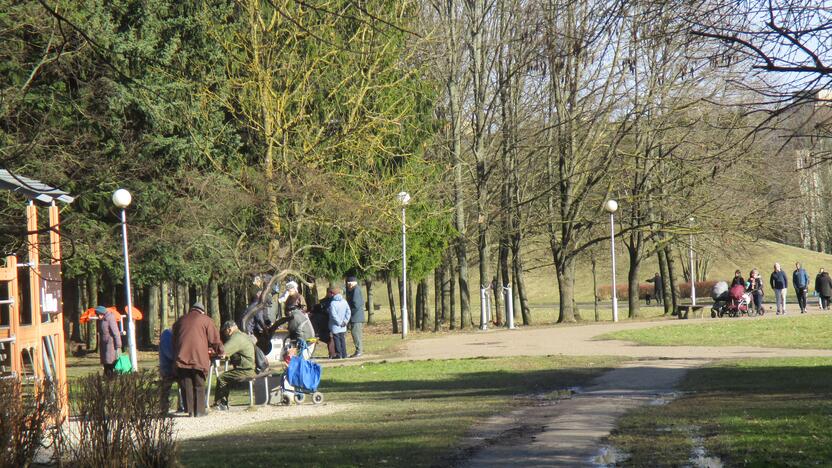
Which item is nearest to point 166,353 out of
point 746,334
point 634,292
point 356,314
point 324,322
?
point 324,322

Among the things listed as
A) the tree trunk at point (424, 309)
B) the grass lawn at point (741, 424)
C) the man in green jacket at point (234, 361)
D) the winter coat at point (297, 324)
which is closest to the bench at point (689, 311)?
the tree trunk at point (424, 309)

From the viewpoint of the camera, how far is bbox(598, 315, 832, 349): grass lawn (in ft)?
88.0

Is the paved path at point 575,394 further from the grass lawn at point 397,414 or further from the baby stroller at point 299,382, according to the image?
the baby stroller at point 299,382

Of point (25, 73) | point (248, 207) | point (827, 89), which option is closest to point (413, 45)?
point (248, 207)

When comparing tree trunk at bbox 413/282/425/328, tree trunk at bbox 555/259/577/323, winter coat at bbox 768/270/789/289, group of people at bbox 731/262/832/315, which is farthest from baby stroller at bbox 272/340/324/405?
tree trunk at bbox 413/282/425/328

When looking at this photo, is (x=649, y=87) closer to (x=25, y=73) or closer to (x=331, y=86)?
(x=331, y=86)

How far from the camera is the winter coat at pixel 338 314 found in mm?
25984

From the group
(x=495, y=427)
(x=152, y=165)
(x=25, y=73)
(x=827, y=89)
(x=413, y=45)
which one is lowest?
(x=495, y=427)

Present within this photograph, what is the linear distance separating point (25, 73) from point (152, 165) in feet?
14.2

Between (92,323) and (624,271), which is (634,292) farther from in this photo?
(624,271)

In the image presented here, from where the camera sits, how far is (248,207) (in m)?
31.9

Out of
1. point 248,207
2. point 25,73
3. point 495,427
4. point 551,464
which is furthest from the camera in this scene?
point 248,207

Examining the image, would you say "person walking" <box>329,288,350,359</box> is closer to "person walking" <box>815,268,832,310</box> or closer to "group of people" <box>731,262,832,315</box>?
"group of people" <box>731,262,832,315</box>

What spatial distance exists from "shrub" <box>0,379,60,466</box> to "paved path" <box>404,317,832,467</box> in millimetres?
3727
